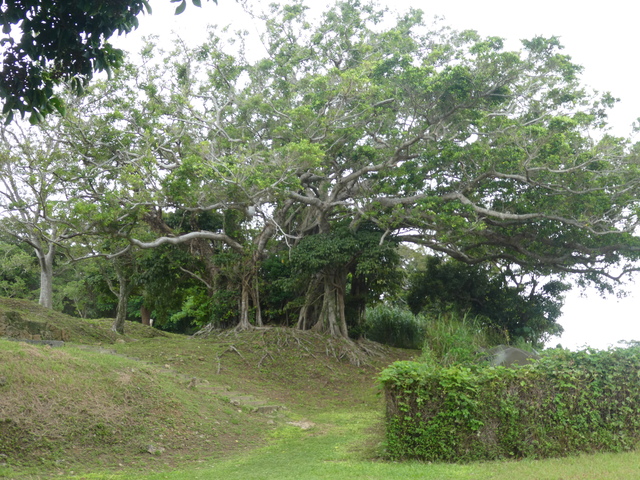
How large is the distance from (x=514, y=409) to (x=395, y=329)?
14775 millimetres

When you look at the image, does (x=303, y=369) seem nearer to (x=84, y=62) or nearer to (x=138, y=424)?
(x=138, y=424)

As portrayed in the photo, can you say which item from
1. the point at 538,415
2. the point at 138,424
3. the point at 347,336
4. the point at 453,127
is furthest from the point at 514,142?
the point at 138,424

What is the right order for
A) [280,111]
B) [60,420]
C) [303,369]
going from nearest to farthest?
1. [60,420]
2. [303,369]
3. [280,111]

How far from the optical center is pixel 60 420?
7719 mm

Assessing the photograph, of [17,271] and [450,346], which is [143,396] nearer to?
[450,346]

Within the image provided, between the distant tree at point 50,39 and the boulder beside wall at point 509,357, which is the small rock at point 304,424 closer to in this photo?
the boulder beside wall at point 509,357

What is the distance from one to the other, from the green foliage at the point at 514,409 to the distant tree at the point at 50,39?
5199 mm

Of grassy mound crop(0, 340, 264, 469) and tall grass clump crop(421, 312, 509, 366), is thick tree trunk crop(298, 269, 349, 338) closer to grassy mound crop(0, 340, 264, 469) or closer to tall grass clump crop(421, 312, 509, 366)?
tall grass clump crop(421, 312, 509, 366)

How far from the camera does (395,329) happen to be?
2152 centimetres

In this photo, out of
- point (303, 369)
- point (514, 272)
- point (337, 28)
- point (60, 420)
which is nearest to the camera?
point (60, 420)

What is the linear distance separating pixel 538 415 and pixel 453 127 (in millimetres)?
9687

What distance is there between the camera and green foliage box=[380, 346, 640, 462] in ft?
22.3

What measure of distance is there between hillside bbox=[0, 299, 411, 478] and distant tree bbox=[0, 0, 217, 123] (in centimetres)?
395

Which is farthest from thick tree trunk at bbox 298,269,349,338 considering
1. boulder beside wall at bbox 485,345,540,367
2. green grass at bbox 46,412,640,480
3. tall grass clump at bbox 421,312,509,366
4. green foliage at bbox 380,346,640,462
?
green foliage at bbox 380,346,640,462
